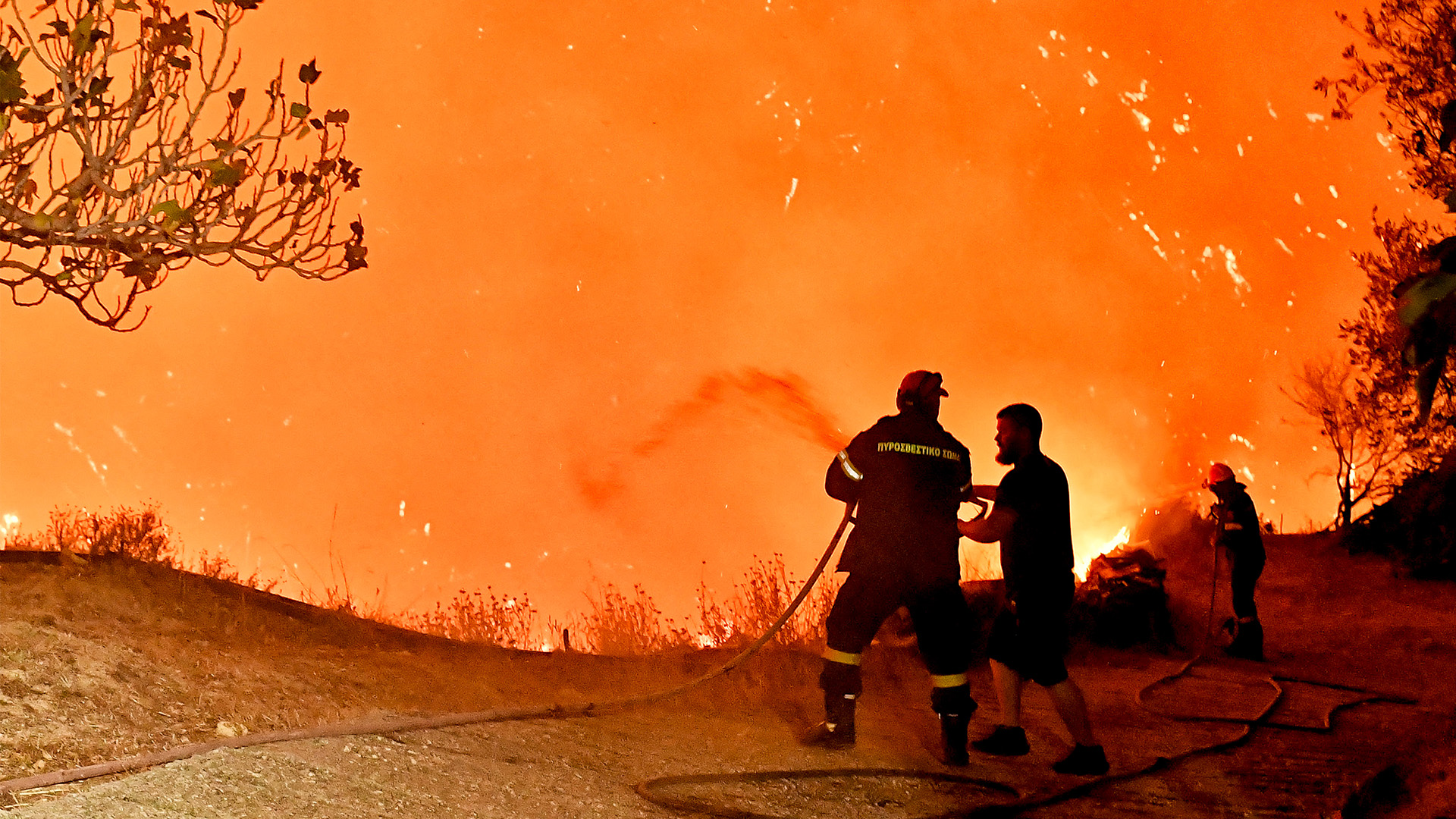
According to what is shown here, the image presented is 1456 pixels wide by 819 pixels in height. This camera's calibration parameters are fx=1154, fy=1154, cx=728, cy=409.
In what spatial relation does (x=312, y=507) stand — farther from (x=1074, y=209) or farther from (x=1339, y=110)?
(x=1339, y=110)

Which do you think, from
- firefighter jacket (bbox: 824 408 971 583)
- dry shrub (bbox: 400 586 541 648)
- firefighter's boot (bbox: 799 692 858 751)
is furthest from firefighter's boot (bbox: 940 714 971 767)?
dry shrub (bbox: 400 586 541 648)

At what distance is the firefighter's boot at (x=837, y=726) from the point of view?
5.95m

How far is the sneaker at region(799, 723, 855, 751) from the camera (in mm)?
5977

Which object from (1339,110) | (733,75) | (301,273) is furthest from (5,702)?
(733,75)

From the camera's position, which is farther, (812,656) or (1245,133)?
(1245,133)

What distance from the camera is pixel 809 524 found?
91.0 feet

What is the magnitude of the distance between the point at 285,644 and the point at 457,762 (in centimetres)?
245

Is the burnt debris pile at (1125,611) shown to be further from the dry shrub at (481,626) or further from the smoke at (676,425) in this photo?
the smoke at (676,425)

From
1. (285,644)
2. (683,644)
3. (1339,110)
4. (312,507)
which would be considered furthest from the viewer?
(312,507)

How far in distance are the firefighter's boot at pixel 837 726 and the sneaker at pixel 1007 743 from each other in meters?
0.77

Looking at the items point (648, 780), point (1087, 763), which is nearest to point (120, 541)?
point (648, 780)

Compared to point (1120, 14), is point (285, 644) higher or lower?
lower

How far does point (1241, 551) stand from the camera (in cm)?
1098

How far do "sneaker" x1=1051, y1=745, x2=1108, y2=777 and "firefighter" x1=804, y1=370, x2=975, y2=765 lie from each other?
0.55 m
